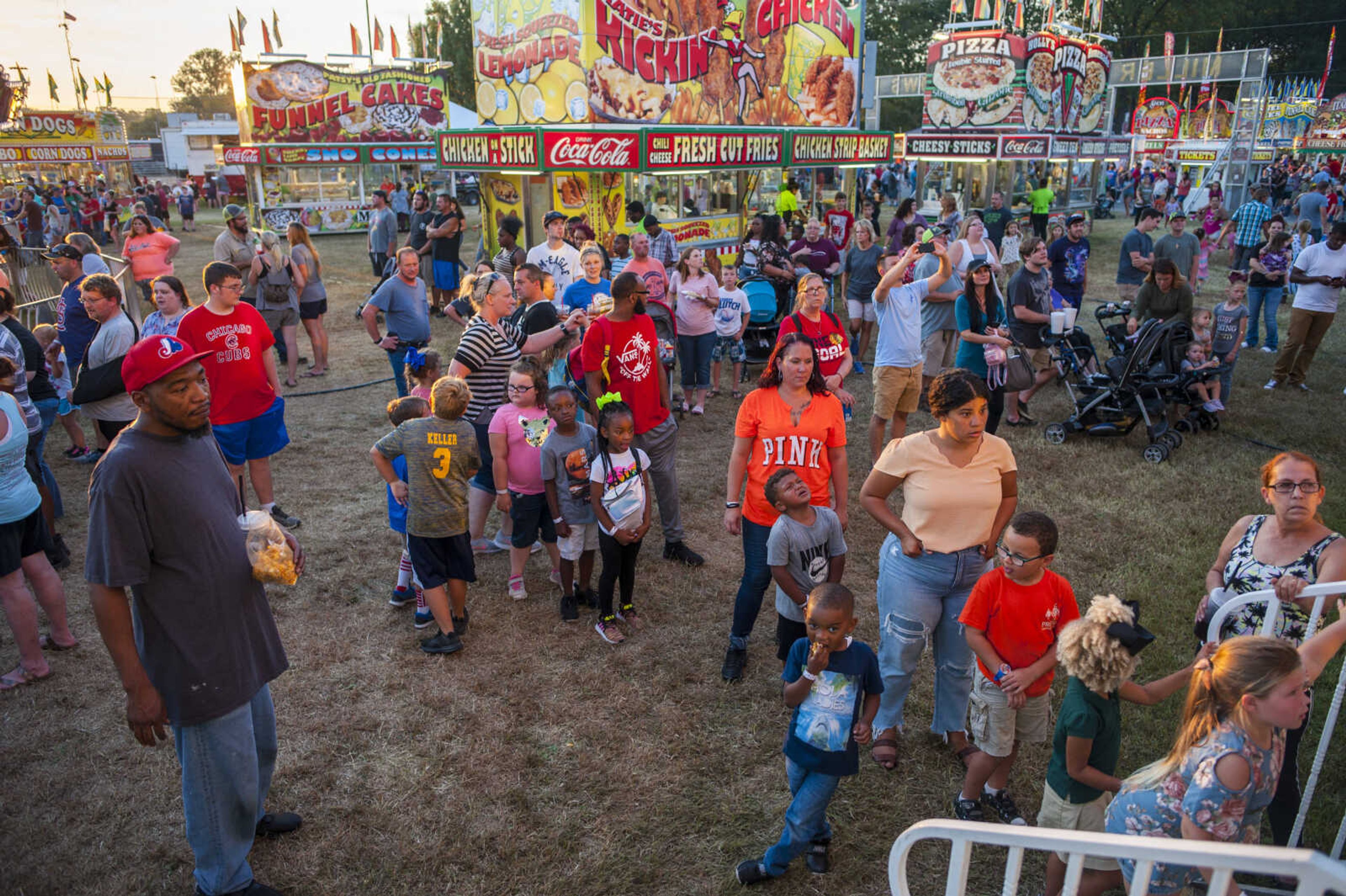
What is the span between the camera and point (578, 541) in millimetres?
5074

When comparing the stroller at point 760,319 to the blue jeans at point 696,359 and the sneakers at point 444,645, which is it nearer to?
the blue jeans at point 696,359

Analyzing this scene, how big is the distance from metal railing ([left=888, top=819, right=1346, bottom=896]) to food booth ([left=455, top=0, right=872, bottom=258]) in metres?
12.3

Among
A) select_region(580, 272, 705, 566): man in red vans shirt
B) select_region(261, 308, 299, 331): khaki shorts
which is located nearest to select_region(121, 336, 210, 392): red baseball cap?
select_region(580, 272, 705, 566): man in red vans shirt

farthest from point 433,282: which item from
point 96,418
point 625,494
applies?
point 625,494

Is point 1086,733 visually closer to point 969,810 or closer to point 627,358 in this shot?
point 969,810

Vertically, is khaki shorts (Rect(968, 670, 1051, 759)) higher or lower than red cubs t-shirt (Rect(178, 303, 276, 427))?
lower

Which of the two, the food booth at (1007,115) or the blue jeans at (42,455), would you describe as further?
the food booth at (1007,115)

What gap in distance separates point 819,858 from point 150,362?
9.84 feet

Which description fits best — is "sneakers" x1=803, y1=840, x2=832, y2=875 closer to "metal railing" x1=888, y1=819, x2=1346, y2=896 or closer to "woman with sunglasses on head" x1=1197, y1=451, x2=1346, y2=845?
"metal railing" x1=888, y1=819, x2=1346, y2=896

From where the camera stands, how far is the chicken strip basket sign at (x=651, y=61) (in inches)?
534

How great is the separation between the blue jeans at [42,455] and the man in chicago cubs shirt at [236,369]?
1171 mm

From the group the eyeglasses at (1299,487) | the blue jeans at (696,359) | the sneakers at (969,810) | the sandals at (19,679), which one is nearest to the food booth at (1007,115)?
the blue jeans at (696,359)

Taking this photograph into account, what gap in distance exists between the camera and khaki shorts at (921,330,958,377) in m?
7.75

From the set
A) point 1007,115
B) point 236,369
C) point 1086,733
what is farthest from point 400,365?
point 1007,115
